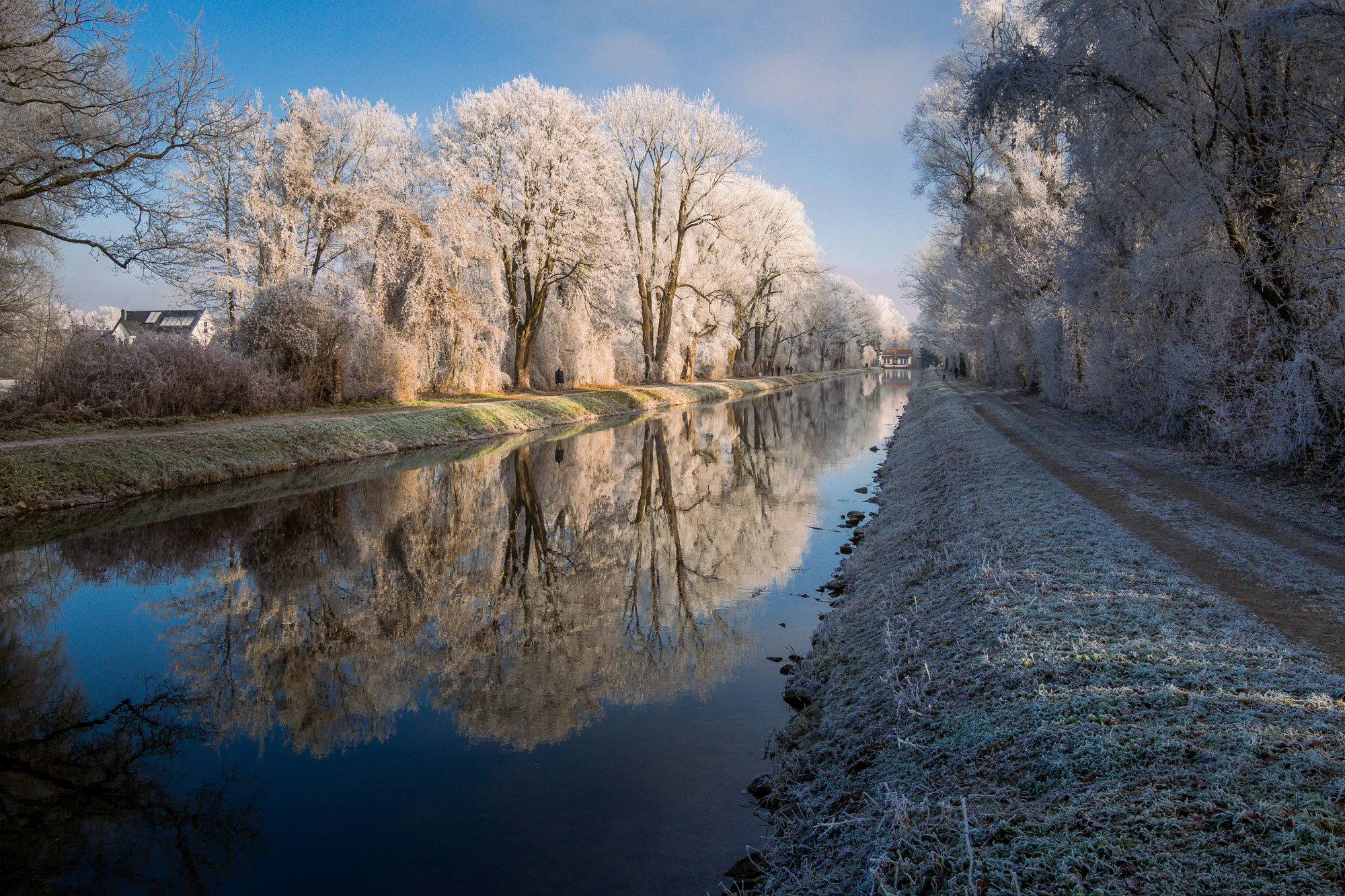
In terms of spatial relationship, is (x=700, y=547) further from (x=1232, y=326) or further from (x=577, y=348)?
(x=577, y=348)

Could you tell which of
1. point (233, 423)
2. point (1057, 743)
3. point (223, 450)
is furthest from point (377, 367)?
point (1057, 743)

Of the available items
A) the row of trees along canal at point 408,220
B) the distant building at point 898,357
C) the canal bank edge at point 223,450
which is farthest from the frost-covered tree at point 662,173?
the distant building at point 898,357

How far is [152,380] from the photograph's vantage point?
1362cm

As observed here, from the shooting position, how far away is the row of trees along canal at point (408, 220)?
12.9 m

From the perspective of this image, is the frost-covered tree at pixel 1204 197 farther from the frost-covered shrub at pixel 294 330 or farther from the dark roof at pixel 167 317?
the dark roof at pixel 167 317

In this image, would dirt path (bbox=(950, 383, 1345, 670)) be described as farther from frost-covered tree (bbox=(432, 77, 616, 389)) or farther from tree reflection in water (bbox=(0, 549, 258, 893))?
frost-covered tree (bbox=(432, 77, 616, 389))

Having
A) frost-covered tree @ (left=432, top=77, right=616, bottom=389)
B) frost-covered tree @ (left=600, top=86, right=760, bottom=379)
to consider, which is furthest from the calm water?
frost-covered tree @ (left=600, top=86, right=760, bottom=379)

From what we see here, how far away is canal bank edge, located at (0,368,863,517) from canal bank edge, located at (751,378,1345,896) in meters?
11.2

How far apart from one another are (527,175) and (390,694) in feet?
81.3

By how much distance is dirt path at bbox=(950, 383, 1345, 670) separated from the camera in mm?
4363

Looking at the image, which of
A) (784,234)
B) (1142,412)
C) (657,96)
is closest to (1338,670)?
(1142,412)

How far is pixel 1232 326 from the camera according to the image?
1037 centimetres

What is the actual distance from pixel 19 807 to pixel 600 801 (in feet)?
9.54

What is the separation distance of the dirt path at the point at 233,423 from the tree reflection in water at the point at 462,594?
3.68 m
